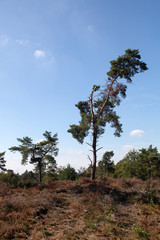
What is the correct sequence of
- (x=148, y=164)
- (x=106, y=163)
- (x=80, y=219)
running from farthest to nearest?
1. (x=106, y=163)
2. (x=148, y=164)
3. (x=80, y=219)

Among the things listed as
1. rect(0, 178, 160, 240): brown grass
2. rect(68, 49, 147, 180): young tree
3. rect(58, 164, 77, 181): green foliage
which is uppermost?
rect(68, 49, 147, 180): young tree

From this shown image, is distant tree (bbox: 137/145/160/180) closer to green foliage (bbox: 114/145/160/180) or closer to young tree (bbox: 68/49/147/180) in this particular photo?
green foliage (bbox: 114/145/160/180)

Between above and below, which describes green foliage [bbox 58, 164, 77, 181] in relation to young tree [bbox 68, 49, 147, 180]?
below

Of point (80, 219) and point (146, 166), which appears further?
point (146, 166)

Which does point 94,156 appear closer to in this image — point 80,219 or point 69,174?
point 69,174

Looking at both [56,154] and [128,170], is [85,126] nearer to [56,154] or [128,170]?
[56,154]

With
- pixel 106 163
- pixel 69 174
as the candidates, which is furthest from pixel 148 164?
pixel 69 174

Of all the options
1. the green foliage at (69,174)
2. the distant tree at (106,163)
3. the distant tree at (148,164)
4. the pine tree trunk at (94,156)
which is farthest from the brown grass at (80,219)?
the distant tree at (106,163)

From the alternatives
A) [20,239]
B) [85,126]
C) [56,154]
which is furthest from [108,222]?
[56,154]

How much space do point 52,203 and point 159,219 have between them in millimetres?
5570

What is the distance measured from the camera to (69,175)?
1902 cm

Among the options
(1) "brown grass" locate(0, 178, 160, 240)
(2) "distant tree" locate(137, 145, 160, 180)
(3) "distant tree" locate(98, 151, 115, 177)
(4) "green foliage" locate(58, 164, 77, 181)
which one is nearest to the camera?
(1) "brown grass" locate(0, 178, 160, 240)

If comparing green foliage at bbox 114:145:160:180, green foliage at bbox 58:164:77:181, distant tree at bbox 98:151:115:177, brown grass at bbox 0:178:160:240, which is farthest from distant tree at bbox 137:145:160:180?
brown grass at bbox 0:178:160:240

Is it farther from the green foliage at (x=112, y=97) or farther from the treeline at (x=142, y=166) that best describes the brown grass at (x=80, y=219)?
the treeline at (x=142, y=166)
